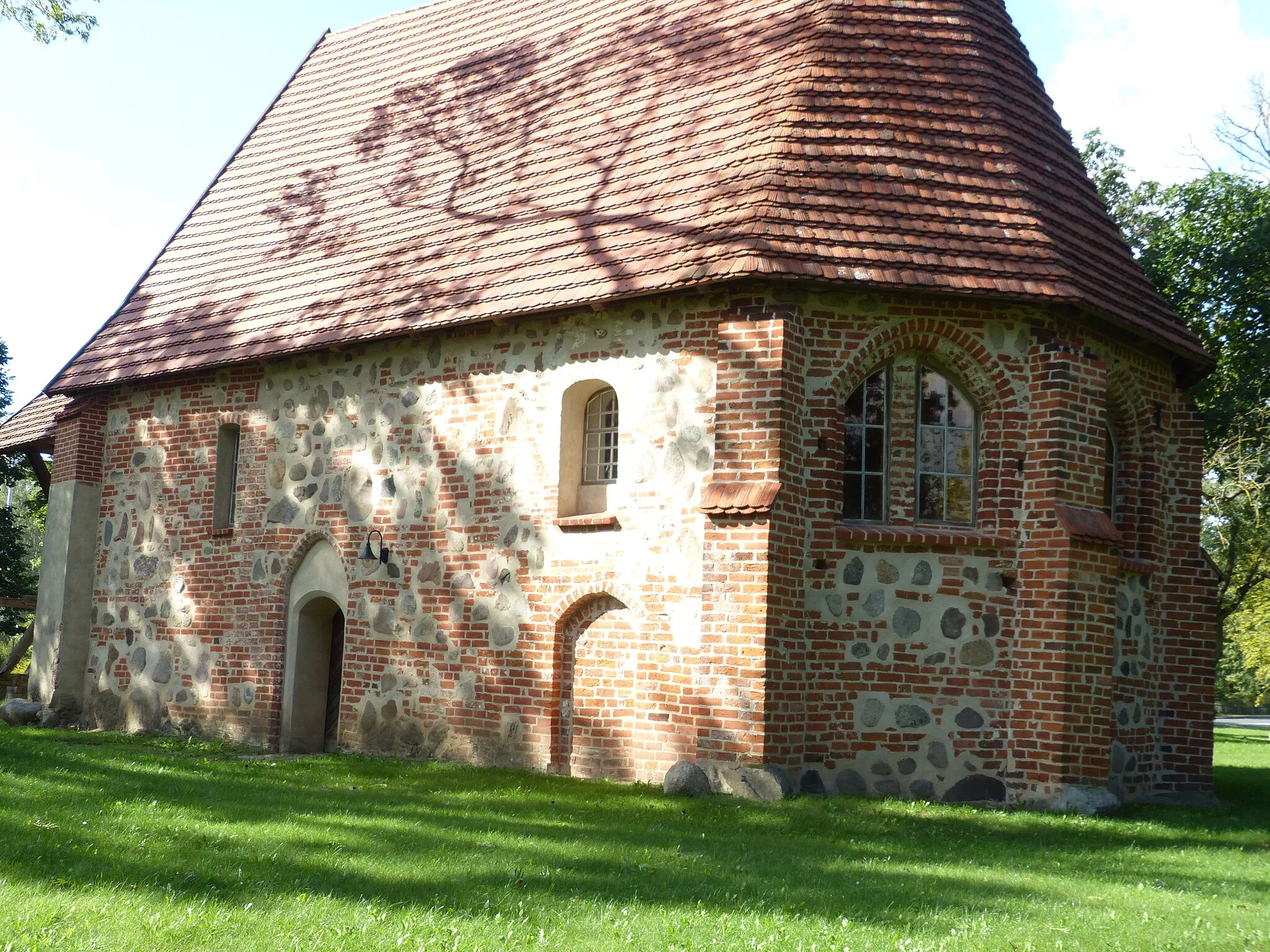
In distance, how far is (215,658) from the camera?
15.4m

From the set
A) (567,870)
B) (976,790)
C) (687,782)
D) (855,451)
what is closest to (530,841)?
(567,870)

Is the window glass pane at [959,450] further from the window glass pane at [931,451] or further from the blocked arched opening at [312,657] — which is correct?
the blocked arched opening at [312,657]

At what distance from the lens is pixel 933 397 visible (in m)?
11.8

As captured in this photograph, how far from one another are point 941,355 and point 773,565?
2.59 metres

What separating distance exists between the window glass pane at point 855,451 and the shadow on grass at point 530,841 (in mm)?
2991

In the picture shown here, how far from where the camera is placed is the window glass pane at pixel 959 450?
11.7 meters

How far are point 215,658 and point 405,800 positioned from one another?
254 inches

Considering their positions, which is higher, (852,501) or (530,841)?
(852,501)

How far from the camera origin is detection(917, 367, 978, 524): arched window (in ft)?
38.2

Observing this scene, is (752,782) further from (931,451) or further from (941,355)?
(941,355)

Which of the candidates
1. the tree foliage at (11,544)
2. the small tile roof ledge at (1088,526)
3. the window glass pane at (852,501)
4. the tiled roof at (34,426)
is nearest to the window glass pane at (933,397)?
the window glass pane at (852,501)

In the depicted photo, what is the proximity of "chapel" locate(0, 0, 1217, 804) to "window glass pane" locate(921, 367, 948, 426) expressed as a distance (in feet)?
0.15

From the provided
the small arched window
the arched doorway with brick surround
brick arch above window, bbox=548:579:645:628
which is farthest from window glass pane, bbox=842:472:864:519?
the small arched window

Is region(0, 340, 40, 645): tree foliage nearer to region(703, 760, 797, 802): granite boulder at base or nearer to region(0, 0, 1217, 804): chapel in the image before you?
region(0, 0, 1217, 804): chapel
